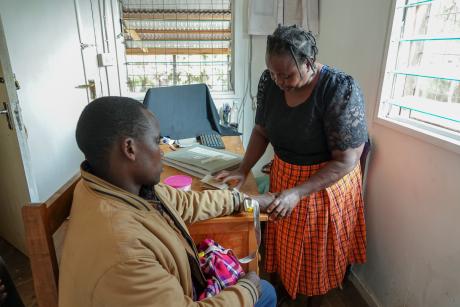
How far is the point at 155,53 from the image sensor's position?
2604mm

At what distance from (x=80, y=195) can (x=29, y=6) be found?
1.80 meters

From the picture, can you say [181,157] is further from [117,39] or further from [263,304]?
[117,39]

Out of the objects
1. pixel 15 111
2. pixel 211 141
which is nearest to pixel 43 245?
pixel 15 111

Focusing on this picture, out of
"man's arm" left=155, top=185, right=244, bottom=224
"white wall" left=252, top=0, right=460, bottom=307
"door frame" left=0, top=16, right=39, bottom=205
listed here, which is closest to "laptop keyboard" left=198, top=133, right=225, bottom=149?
"man's arm" left=155, top=185, right=244, bottom=224

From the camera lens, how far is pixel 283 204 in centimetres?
111

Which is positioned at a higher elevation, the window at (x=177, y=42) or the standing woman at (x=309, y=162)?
the window at (x=177, y=42)

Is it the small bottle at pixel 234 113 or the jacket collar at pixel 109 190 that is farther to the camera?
the small bottle at pixel 234 113

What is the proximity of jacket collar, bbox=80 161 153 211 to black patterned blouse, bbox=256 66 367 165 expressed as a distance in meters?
0.73

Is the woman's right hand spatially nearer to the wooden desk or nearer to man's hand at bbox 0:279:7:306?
the wooden desk

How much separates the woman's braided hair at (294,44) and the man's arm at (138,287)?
2.67 ft

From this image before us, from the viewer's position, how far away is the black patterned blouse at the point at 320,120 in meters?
1.12

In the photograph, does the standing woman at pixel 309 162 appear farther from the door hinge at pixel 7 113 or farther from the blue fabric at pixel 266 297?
the door hinge at pixel 7 113

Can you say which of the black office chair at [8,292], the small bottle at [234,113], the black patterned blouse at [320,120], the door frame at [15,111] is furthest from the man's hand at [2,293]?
the small bottle at [234,113]

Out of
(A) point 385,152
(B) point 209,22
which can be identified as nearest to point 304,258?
(A) point 385,152
